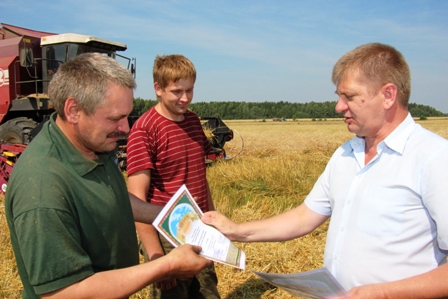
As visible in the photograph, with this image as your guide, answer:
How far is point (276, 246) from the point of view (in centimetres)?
456

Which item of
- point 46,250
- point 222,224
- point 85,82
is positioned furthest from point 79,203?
point 222,224

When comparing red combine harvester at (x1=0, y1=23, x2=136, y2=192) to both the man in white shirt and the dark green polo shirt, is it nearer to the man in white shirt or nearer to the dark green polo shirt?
the dark green polo shirt

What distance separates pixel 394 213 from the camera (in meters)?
1.77

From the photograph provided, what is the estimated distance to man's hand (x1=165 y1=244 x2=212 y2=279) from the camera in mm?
1795

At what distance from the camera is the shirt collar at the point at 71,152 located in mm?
1699

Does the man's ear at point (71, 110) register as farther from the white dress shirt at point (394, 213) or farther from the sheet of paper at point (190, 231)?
the white dress shirt at point (394, 213)

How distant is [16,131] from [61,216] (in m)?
8.62

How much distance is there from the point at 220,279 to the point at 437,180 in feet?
9.25

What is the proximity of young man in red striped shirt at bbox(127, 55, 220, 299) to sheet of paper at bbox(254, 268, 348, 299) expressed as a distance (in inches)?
42.2

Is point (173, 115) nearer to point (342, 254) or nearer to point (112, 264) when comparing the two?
point (112, 264)

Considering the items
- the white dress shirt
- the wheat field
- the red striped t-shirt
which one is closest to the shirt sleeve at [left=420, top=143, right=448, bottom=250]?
the white dress shirt

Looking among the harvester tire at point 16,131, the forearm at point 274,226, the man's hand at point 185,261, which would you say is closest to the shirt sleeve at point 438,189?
the forearm at point 274,226

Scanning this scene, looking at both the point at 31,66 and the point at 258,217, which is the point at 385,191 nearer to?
the point at 258,217

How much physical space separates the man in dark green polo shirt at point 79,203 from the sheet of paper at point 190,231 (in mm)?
103
